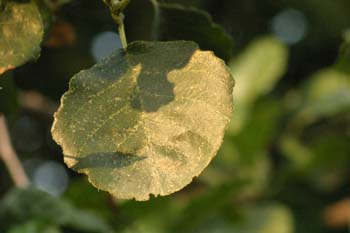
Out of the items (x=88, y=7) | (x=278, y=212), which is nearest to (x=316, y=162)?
(x=278, y=212)

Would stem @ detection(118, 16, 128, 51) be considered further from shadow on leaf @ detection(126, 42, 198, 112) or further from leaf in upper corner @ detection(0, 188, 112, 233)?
leaf in upper corner @ detection(0, 188, 112, 233)

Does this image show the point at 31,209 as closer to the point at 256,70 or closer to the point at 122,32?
the point at 122,32

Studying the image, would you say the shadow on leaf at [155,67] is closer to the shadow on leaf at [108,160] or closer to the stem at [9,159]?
the shadow on leaf at [108,160]

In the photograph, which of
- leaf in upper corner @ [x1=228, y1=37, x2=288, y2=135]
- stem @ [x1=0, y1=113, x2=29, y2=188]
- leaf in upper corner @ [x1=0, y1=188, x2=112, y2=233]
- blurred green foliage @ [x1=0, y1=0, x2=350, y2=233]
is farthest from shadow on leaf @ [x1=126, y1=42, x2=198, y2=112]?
leaf in upper corner @ [x1=228, y1=37, x2=288, y2=135]

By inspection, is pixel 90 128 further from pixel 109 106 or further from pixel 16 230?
pixel 16 230

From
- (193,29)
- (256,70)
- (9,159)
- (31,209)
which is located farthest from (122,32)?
(256,70)

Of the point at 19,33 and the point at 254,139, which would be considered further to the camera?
the point at 254,139
